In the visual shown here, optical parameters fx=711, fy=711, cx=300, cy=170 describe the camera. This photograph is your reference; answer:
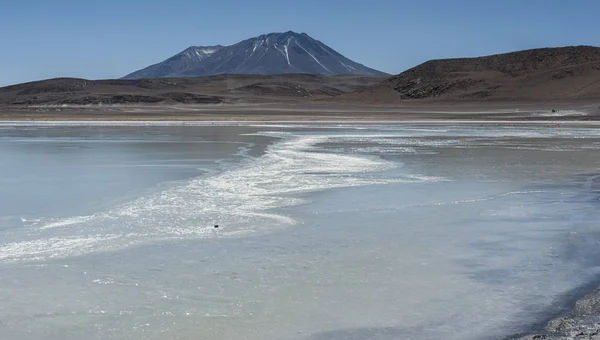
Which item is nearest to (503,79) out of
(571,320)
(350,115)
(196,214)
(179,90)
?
(350,115)

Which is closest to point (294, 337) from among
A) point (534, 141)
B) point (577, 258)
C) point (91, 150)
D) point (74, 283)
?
point (74, 283)

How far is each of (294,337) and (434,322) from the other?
95cm

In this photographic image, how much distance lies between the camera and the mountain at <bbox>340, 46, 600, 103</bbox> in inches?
2884

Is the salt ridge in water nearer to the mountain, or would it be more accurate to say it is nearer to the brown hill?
the mountain

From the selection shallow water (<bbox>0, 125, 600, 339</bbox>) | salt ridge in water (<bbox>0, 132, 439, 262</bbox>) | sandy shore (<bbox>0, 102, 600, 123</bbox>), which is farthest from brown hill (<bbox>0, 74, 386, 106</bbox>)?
shallow water (<bbox>0, 125, 600, 339</bbox>)

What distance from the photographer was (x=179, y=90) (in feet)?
472

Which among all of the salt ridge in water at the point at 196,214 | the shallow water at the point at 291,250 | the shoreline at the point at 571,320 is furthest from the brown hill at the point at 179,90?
the shoreline at the point at 571,320

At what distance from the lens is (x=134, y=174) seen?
1288 cm

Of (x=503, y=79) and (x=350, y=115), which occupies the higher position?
(x=503, y=79)

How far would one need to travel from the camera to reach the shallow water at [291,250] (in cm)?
472

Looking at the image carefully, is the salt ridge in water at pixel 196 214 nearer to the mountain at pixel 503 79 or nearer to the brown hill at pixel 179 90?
the mountain at pixel 503 79

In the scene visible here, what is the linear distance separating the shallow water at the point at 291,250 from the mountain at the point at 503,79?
191 ft

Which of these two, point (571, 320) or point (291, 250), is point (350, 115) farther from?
point (571, 320)

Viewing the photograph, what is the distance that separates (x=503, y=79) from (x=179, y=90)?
77509mm
